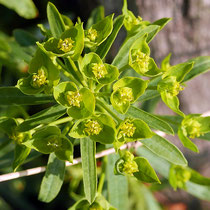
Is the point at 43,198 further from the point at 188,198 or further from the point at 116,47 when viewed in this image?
the point at 188,198

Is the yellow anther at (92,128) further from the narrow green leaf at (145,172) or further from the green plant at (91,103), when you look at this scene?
the narrow green leaf at (145,172)

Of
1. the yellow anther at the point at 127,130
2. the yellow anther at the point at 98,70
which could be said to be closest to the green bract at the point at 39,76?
the yellow anther at the point at 98,70

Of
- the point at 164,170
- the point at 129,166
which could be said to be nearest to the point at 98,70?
the point at 129,166

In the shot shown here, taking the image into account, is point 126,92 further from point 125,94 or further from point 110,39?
point 110,39

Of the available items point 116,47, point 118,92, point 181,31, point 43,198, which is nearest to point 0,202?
point 43,198

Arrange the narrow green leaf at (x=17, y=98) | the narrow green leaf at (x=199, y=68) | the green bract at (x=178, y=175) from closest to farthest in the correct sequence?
the narrow green leaf at (x=17, y=98), the narrow green leaf at (x=199, y=68), the green bract at (x=178, y=175)
